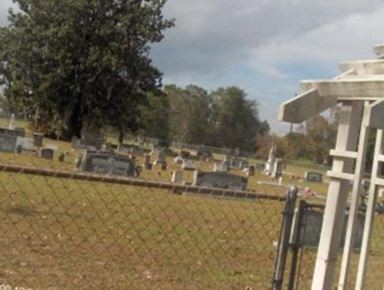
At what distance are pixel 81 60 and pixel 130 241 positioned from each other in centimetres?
4645

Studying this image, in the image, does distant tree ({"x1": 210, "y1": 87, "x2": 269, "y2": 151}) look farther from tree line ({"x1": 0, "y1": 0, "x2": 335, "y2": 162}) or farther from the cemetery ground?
the cemetery ground

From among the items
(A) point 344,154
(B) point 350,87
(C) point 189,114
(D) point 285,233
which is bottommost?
(D) point 285,233

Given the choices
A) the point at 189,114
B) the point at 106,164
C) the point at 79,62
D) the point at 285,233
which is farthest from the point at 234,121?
the point at 285,233

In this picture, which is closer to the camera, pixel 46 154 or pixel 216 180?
pixel 216 180

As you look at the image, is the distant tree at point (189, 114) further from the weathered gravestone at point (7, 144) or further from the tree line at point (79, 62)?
the weathered gravestone at point (7, 144)

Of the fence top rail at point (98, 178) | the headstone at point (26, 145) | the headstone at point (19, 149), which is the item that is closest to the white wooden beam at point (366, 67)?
the fence top rail at point (98, 178)

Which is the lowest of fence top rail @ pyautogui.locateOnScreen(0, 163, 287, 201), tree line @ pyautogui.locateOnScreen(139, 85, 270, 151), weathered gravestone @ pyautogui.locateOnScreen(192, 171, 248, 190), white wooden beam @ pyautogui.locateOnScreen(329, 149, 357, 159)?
weathered gravestone @ pyautogui.locateOnScreen(192, 171, 248, 190)

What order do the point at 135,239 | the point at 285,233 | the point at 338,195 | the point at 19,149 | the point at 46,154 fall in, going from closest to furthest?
1. the point at 338,195
2. the point at 285,233
3. the point at 135,239
4. the point at 46,154
5. the point at 19,149

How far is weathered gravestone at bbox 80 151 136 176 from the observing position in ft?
80.0

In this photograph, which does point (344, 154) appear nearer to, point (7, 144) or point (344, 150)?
point (344, 150)

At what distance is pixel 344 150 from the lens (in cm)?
508

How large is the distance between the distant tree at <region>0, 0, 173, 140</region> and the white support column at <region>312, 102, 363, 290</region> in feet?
164

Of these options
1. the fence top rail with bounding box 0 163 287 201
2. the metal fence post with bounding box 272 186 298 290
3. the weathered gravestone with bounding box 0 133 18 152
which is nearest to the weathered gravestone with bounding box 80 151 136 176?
the weathered gravestone with bounding box 0 133 18 152

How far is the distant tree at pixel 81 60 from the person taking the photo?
55.7 meters
